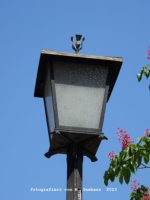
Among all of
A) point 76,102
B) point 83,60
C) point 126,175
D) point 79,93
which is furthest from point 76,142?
point 83,60

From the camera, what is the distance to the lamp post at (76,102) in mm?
4715

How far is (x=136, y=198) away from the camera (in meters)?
6.01

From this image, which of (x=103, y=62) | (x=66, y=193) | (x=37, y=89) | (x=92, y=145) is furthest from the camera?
(x=37, y=89)

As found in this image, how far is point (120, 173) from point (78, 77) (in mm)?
1351

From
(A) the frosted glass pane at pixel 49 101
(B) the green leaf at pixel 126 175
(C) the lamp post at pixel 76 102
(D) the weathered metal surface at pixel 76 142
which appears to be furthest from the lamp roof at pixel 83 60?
(B) the green leaf at pixel 126 175

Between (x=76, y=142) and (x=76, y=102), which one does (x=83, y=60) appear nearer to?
(x=76, y=102)

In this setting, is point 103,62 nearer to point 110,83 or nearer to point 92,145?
point 110,83

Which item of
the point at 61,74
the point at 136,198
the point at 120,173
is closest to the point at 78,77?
the point at 61,74

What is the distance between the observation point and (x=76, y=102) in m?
4.94

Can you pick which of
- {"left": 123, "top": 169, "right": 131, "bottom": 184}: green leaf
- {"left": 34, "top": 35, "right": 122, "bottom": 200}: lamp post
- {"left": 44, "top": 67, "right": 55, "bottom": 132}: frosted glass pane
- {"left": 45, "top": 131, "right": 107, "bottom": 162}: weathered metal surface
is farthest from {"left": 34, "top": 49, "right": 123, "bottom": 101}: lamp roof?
{"left": 123, "top": 169, "right": 131, "bottom": 184}: green leaf

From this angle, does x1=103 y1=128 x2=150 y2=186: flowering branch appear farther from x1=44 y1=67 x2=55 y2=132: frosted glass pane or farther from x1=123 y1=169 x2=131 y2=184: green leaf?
x1=44 y1=67 x2=55 y2=132: frosted glass pane

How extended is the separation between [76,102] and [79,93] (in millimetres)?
138

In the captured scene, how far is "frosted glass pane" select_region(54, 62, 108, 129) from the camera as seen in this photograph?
15.8 feet

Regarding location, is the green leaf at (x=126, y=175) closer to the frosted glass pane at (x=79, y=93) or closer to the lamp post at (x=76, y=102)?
the lamp post at (x=76, y=102)
